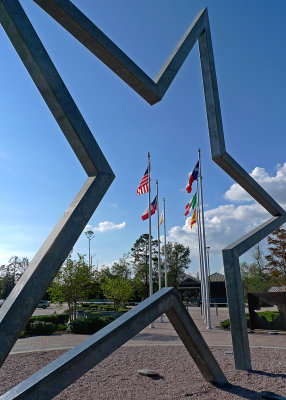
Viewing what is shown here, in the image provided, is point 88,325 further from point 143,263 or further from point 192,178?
point 143,263

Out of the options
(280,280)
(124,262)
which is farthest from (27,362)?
(124,262)

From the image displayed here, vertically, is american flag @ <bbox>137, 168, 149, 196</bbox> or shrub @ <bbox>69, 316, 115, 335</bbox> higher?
american flag @ <bbox>137, 168, 149, 196</bbox>

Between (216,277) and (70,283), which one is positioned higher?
(216,277)

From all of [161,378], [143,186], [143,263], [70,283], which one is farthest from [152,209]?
[143,263]

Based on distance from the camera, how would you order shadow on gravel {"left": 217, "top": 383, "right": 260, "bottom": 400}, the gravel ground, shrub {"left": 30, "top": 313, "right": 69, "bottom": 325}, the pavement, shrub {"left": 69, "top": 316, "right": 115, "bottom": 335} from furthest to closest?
1. shrub {"left": 30, "top": 313, "right": 69, "bottom": 325}
2. shrub {"left": 69, "top": 316, "right": 115, "bottom": 335}
3. the pavement
4. the gravel ground
5. shadow on gravel {"left": 217, "top": 383, "right": 260, "bottom": 400}

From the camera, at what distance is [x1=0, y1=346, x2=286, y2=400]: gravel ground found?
5.25 meters

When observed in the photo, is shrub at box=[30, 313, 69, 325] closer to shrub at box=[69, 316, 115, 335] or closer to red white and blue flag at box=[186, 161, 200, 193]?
shrub at box=[69, 316, 115, 335]

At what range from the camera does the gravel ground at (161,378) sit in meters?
5.25

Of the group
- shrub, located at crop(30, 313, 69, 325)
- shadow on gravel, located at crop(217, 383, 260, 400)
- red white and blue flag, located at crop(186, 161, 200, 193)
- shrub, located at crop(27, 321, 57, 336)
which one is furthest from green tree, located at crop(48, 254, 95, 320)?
shadow on gravel, located at crop(217, 383, 260, 400)

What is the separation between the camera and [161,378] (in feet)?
20.7

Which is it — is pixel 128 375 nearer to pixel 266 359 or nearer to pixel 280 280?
pixel 266 359

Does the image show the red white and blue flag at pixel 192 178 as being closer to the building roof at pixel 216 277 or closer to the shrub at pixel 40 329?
the shrub at pixel 40 329

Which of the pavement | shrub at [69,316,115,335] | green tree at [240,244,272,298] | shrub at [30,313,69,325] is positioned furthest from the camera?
green tree at [240,244,272,298]

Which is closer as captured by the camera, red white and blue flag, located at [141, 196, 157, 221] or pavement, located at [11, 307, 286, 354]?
pavement, located at [11, 307, 286, 354]
